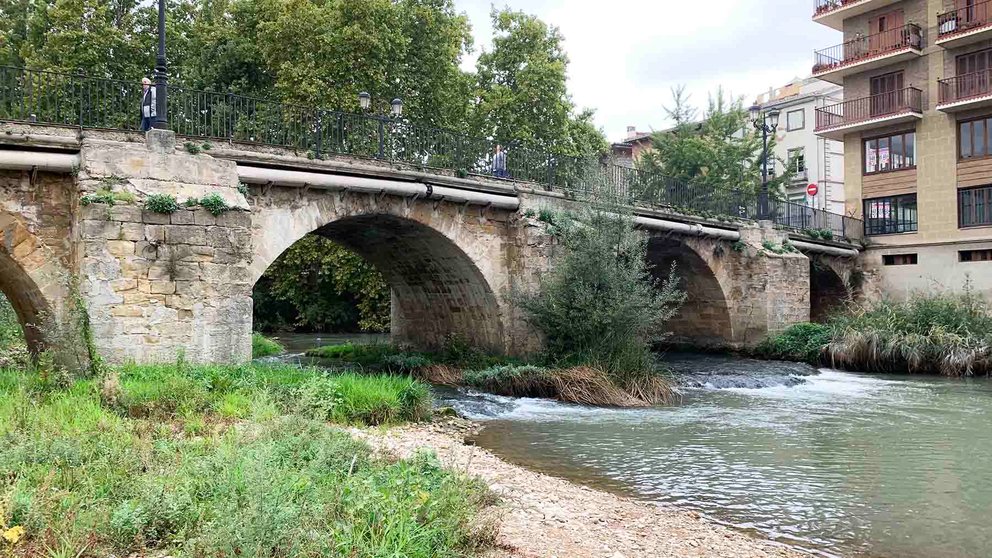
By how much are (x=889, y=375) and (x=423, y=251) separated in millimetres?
11677

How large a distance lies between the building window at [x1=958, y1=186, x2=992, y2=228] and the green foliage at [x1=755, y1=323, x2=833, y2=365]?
7.51 meters

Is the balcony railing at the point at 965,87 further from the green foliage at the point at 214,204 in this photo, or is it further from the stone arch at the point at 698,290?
the green foliage at the point at 214,204

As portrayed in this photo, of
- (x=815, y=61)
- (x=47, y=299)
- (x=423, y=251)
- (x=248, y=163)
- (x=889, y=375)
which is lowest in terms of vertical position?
(x=889, y=375)

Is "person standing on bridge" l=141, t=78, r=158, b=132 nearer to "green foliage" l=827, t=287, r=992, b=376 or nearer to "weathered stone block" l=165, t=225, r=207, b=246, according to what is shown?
"weathered stone block" l=165, t=225, r=207, b=246

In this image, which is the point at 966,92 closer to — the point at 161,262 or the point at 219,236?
the point at 219,236

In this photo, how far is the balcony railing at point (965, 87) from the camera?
2441 cm

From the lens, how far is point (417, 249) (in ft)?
57.1

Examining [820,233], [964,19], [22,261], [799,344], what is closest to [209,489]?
[22,261]

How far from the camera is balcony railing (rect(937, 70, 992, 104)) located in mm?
24406

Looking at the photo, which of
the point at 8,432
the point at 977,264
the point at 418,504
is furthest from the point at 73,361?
the point at 977,264

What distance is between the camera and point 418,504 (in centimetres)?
461

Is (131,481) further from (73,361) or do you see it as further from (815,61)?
(815,61)

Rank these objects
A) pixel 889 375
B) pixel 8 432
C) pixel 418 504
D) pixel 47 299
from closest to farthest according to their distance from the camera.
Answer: pixel 418 504 → pixel 8 432 → pixel 47 299 → pixel 889 375

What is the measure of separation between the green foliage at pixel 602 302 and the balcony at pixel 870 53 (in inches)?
661
